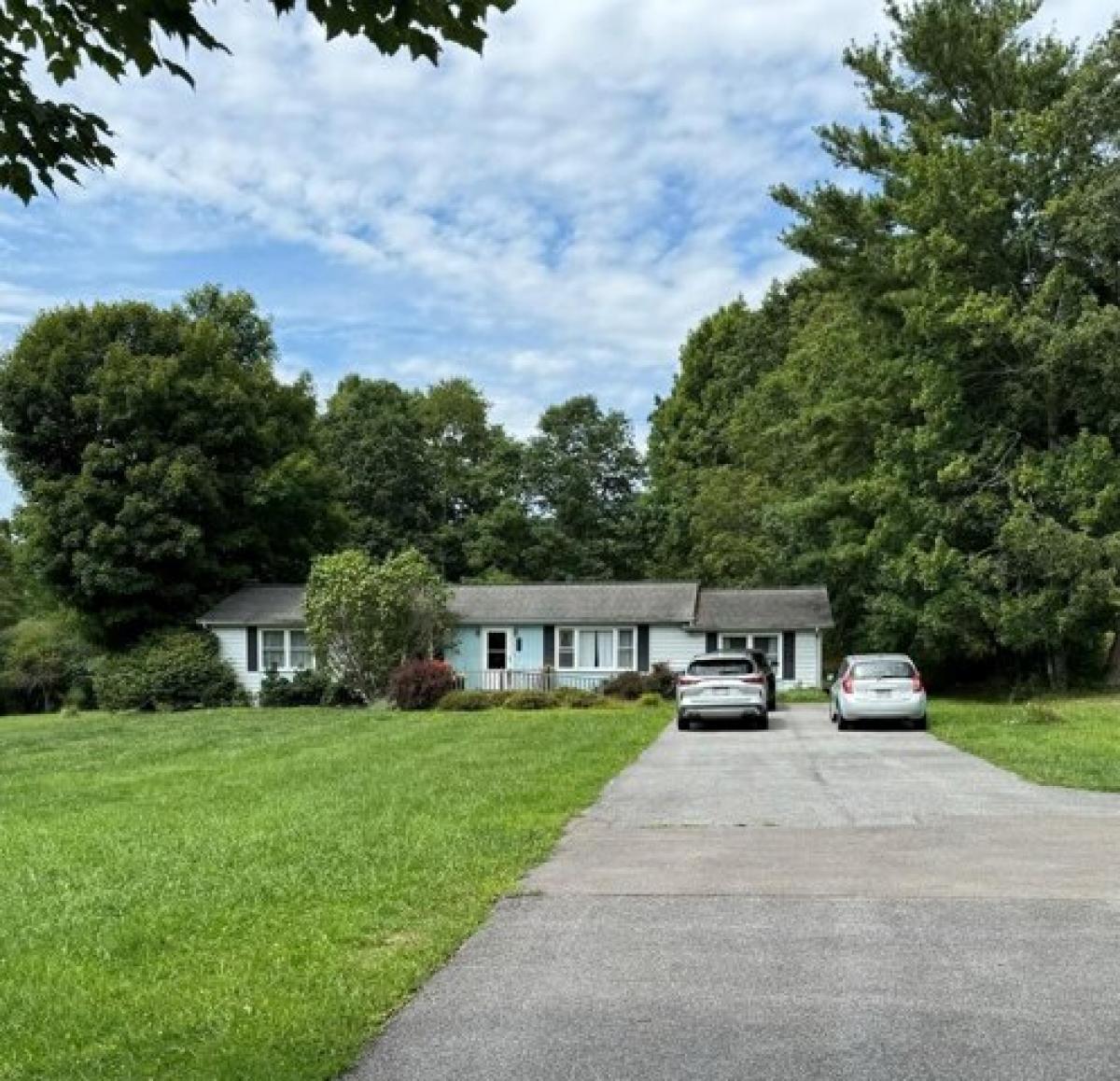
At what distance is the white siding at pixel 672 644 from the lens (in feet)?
124

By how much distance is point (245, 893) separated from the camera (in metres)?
8.12

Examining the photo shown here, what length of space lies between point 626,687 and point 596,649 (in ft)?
→ 12.0

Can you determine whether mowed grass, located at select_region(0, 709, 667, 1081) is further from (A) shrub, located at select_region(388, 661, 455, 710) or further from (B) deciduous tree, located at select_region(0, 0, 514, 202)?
(A) shrub, located at select_region(388, 661, 455, 710)

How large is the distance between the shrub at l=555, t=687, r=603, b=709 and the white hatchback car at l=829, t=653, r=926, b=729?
31.6ft

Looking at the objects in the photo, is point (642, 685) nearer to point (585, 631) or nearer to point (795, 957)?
point (585, 631)

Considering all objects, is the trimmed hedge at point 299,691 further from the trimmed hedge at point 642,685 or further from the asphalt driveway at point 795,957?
the asphalt driveway at point 795,957

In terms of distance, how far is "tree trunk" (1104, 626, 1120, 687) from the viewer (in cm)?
3544

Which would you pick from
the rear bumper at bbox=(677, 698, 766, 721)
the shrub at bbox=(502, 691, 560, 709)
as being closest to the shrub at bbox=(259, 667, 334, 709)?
the shrub at bbox=(502, 691, 560, 709)

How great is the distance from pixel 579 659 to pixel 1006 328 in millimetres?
15680

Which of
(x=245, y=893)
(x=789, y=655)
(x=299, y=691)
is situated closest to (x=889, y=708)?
(x=789, y=655)

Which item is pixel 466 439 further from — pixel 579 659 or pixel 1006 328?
pixel 1006 328

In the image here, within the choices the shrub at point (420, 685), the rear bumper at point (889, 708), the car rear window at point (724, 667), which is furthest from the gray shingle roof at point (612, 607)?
the rear bumper at point (889, 708)

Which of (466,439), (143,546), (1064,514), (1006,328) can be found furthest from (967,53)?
(466,439)

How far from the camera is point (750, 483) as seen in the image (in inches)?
2094
